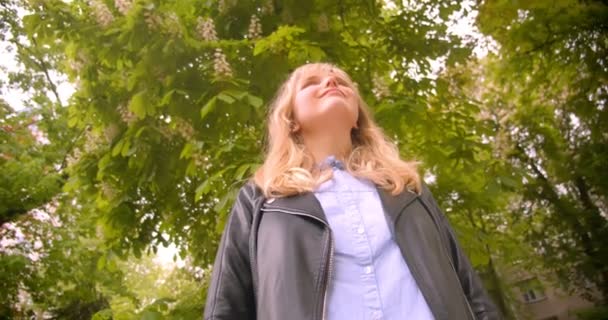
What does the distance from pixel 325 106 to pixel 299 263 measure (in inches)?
31.3

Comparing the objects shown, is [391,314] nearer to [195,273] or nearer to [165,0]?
[165,0]

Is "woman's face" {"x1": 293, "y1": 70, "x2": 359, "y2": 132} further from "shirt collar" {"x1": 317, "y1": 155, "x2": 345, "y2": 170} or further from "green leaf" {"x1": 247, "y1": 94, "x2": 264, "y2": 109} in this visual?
"green leaf" {"x1": 247, "y1": 94, "x2": 264, "y2": 109}

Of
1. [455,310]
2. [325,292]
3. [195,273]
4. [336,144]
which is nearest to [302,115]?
[336,144]

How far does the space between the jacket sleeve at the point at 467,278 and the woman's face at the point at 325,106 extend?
19.0 inches

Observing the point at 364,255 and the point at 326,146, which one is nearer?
the point at 364,255

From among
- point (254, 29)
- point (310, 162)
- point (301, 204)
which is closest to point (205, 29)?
point (254, 29)

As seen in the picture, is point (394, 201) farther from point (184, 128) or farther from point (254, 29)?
point (254, 29)

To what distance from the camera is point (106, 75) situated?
4.48m

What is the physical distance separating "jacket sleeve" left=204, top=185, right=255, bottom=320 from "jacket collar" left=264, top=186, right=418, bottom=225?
0.13m

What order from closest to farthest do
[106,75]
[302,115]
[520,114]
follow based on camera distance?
[302,115] < [106,75] < [520,114]

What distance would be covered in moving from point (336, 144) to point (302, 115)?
0.20m

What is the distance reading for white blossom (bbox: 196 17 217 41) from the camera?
3.92 metres

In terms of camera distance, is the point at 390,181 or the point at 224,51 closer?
the point at 390,181

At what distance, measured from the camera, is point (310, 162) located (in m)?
2.08
